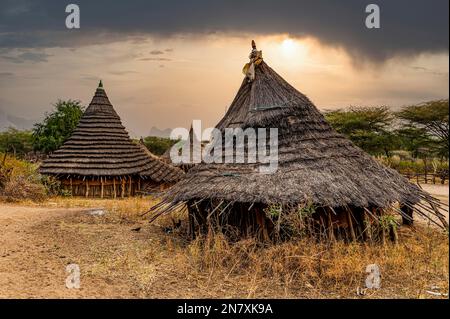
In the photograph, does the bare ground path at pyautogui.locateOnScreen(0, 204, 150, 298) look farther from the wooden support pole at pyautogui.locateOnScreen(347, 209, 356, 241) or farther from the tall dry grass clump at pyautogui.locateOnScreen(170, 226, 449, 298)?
the wooden support pole at pyautogui.locateOnScreen(347, 209, 356, 241)

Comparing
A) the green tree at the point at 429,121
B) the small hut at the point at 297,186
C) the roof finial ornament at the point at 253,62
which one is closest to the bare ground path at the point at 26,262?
the small hut at the point at 297,186

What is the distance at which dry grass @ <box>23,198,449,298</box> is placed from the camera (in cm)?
582

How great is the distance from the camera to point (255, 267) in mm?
6562

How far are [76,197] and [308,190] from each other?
12295 millimetres

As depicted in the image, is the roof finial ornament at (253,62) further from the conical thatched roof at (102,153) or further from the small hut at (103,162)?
the conical thatched roof at (102,153)

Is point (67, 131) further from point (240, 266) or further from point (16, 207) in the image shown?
point (240, 266)

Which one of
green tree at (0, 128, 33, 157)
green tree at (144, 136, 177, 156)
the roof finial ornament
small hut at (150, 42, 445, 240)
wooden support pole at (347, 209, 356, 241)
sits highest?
the roof finial ornament

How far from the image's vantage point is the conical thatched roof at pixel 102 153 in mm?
17156

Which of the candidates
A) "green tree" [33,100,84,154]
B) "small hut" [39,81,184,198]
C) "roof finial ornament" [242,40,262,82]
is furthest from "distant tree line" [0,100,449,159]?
"roof finial ornament" [242,40,262,82]

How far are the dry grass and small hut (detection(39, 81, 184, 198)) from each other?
28.8ft

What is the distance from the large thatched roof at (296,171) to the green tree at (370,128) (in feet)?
61.5

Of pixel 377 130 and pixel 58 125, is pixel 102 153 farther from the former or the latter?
pixel 377 130

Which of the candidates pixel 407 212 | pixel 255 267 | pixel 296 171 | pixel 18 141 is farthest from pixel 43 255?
pixel 18 141

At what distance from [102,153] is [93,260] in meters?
11.0
